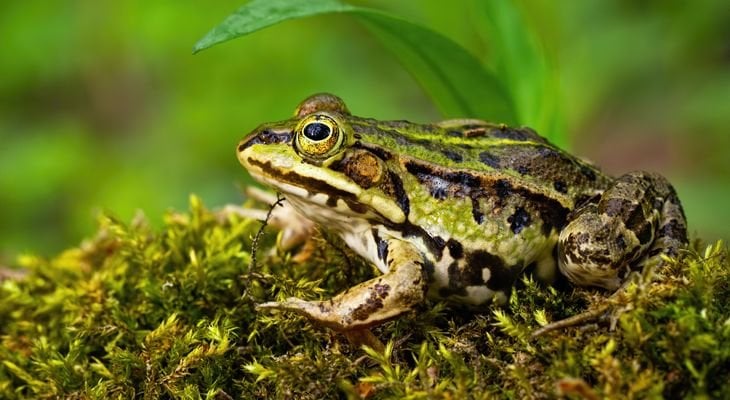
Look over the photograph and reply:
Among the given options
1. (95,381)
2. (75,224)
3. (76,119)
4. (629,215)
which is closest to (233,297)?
(95,381)

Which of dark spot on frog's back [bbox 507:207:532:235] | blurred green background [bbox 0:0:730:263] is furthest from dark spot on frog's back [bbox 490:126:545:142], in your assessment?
blurred green background [bbox 0:0:730:263]

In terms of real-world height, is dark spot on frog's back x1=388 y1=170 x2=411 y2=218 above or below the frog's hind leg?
above

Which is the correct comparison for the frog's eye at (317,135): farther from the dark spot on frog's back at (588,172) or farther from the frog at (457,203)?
the dark spot on frog's back at (588,172)

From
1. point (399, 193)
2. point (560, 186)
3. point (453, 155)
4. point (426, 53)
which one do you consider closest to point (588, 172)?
point (560, 186)

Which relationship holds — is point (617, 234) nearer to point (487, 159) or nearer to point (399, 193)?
point (487, 159)

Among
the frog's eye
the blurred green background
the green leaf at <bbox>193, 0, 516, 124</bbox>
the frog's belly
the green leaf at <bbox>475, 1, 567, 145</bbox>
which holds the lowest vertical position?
the frog's belly

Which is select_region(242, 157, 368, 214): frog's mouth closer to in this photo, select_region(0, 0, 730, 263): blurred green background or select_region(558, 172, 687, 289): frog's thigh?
select_region(558, 172, 687, 289): frog's thigh

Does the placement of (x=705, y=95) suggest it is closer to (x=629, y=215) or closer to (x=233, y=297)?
(x=629, y=215)
